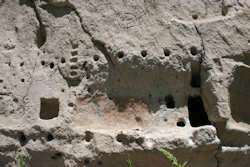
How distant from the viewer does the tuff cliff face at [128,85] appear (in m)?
3.16

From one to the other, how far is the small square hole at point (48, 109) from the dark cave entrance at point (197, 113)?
134cm

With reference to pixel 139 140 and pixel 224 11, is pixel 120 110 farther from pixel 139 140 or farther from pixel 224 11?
pixel 224 11

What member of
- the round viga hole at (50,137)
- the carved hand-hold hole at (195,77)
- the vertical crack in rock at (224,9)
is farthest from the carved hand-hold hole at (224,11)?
the round viga hole at (50,137)

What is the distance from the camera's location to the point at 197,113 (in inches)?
147

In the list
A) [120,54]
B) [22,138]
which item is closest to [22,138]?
[22,138]

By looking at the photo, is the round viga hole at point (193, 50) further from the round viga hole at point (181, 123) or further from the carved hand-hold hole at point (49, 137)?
the carved hand-hold hole at point (49, 137)

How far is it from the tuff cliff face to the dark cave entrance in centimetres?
1

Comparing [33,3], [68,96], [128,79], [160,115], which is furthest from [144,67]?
Answer: [33,3]

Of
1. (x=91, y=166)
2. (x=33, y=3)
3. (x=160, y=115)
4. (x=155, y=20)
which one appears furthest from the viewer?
(x=33, y=3)

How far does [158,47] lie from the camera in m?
3.47

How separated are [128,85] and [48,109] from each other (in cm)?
81

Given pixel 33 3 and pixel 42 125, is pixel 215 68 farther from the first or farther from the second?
pixel 33 3

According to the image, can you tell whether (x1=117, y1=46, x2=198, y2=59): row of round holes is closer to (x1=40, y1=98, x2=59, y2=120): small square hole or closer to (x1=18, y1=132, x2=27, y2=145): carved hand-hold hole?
(x1=40, y1=98, x2=59, y2=120): small square hole

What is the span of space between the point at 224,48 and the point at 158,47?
648 millimetres
